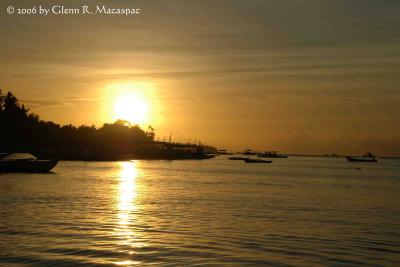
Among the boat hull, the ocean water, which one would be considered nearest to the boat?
the boat hull

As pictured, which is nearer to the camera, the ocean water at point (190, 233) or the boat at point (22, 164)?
the ocean water at point (190, 233)

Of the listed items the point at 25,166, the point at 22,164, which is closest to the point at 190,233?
the point at 22,164

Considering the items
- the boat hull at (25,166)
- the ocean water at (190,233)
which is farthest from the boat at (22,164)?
the ocean water at (190,233)

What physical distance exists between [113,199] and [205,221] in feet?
55.1

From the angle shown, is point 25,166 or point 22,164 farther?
point 25,166

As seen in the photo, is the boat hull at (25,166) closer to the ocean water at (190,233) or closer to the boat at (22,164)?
the boat at (22,164)

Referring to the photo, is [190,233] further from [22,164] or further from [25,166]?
[25,166]

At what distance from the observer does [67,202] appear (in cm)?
4409

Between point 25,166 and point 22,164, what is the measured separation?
683mm

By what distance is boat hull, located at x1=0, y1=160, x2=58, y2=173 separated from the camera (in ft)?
273

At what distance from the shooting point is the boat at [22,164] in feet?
273

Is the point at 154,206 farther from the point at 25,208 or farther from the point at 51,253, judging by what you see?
the point at 51,253

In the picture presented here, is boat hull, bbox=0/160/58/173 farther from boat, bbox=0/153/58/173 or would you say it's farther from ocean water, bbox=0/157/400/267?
ocean water, bbox=0/157/400/267

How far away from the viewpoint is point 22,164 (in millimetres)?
83938
